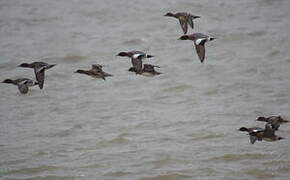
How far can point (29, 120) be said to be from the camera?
1580cm

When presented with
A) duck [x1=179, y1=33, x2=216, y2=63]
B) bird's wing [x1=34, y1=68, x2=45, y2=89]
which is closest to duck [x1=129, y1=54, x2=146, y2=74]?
duck [x1=179, y1=33, x2=216, y2=63]

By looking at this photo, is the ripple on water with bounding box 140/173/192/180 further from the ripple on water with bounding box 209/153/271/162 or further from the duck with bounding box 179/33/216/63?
the duck with bounding box 179/33/216/63

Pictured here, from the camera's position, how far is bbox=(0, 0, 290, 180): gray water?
13.9 meters

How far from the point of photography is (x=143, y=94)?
16922 millimetres

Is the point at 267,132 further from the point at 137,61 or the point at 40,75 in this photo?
the point at 40,75

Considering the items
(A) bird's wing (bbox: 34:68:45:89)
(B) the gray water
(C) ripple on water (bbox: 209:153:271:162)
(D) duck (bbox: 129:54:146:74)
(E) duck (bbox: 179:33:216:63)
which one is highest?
(E) duck (bbox: 179:33:216:63)

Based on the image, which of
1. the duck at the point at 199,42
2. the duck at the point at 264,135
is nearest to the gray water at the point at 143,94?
the duck at the point at 264,135

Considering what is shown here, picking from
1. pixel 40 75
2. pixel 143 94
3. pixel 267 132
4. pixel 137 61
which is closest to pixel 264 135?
pixel 267 132

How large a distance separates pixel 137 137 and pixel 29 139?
1.86 metres

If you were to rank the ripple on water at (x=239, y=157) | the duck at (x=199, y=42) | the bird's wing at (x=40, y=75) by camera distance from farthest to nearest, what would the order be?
the ripple on water at (x=239, y=157) → the duck at (x=199, y=42) → the bird's wing at (x=40, y=75)

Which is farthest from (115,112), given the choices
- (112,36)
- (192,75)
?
(112,36)

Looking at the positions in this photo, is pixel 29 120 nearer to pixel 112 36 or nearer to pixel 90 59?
pixel 90 59

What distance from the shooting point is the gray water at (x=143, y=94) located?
13.9m

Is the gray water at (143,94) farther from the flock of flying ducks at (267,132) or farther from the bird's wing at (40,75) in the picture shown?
the bird's wing at (40,75)
